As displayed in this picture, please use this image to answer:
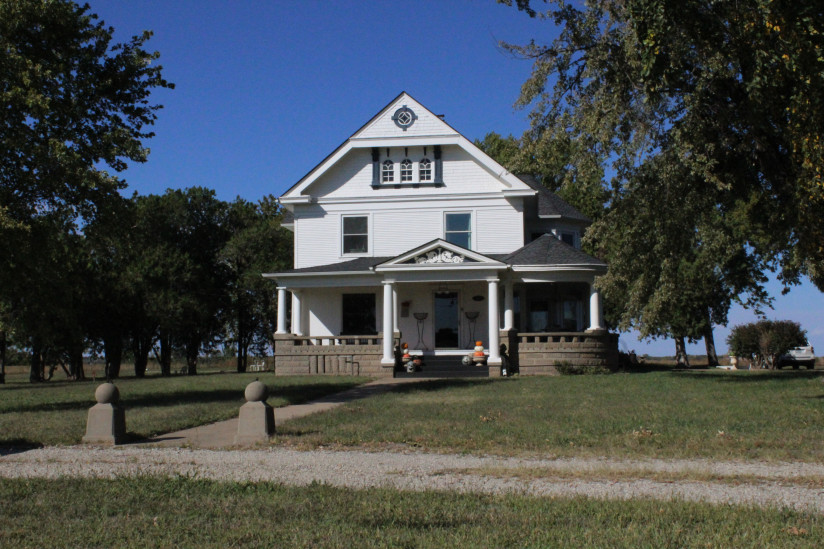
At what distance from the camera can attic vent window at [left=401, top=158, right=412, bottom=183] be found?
94.5 feet

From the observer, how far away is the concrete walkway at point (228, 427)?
10914 mm

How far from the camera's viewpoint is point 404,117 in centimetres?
2831

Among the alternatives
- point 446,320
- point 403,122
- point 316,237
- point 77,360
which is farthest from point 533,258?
point 77,360

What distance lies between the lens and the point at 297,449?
→ 10.2 metres

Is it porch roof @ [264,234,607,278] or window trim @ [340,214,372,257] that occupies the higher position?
window trim @ [340,214,372,257]

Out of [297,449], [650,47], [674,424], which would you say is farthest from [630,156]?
[297,449]

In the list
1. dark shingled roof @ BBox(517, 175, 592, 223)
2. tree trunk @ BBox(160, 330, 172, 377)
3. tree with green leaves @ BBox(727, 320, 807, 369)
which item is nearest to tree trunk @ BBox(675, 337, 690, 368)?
tree with green leaves @ BBox(727, 320, 807, 369)

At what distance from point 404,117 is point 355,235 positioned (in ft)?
15.0

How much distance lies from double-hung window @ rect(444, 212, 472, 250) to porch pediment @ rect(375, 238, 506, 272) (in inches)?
97.5

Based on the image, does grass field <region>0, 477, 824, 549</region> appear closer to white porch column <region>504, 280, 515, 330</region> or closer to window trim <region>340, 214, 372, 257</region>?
white porch column <region>504, 280, 515, 330</region>

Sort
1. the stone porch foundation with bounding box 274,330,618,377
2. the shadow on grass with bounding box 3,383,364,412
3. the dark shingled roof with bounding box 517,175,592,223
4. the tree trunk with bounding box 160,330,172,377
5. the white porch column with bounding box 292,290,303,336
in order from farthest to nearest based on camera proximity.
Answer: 1. the tree trunk with bounding box 160,330,172,377
2. the dark shingled roof with bounding box 517,175,592,223
3. the white porch column with bounding box 292,290,303,336
4. the stone porch foundation with bounding box 274,330,618,377
5. the shadow on grass with bounding box 3,383,364,412

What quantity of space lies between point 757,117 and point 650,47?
3265 millimetres

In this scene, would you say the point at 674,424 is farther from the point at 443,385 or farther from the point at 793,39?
the point at 443,385

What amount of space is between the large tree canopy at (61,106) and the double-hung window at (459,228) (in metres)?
12.9
